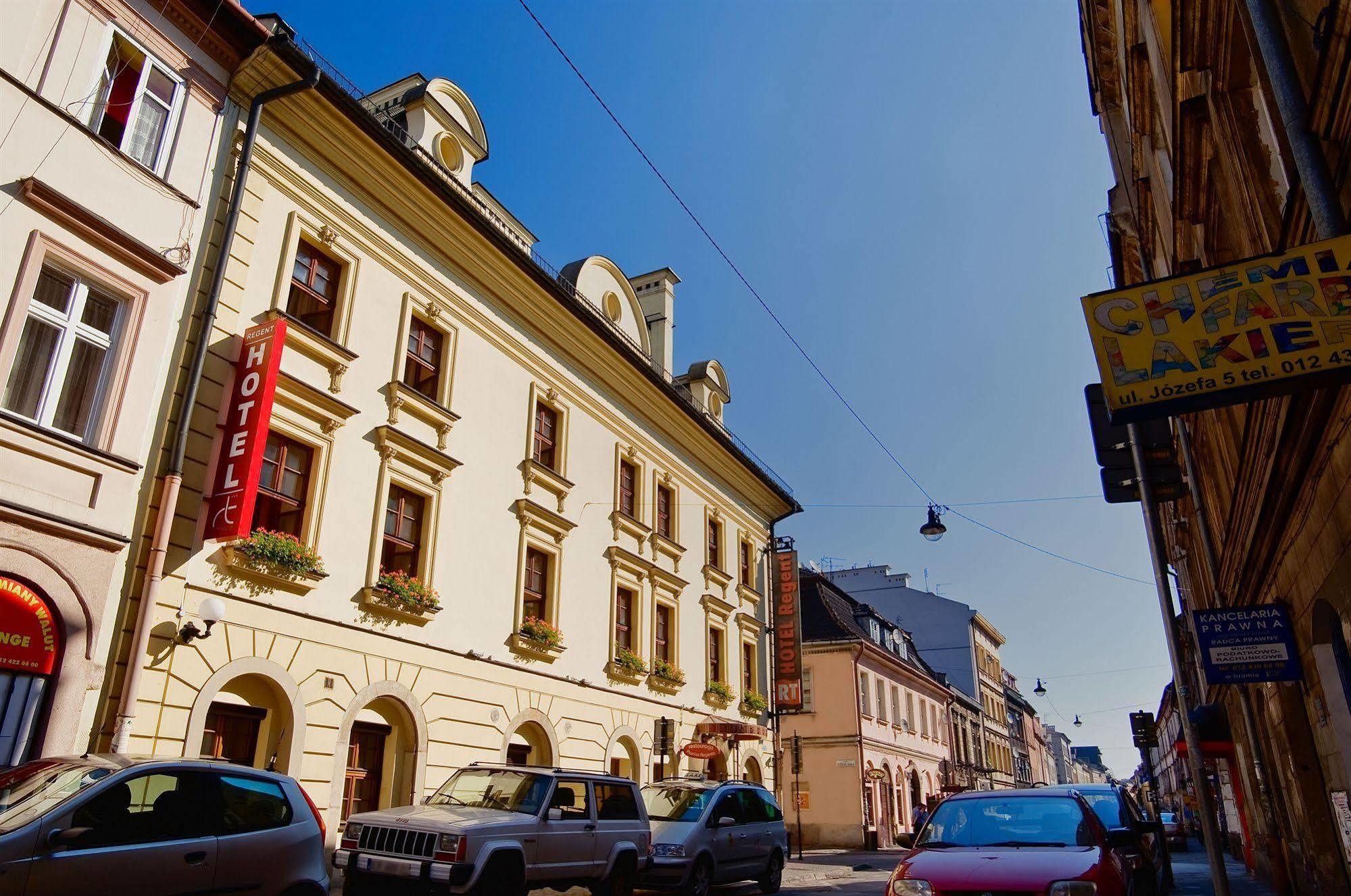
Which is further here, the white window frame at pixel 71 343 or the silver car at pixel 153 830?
the white window frame at pixel 71 343

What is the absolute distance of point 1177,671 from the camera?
8.02 meters

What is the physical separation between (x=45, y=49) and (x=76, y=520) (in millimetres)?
5632

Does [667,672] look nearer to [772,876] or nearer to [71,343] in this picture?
[772,876]

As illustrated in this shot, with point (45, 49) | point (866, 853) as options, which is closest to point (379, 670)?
point (45, 49)

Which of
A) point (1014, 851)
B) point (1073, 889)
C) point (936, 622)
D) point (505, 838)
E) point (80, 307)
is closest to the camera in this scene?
point (1073, 889)

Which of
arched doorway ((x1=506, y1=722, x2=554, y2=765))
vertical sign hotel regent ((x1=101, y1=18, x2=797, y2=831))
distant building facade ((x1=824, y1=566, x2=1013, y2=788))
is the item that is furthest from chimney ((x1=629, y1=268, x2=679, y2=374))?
distant building facade ((x1=824, y1=566, x2=1013, y2=788))

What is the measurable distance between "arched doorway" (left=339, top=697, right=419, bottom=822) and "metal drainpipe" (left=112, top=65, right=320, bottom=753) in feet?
11.8

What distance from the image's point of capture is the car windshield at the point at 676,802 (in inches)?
554

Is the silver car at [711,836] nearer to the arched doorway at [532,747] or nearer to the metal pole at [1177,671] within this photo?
the arched doorway at [532,747]

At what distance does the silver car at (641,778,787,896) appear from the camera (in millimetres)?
13086

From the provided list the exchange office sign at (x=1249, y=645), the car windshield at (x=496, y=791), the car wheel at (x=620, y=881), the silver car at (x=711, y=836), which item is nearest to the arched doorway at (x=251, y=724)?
the car windshield at (x=496, y=791)

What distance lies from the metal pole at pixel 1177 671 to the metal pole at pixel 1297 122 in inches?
147

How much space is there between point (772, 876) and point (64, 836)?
40.6ft

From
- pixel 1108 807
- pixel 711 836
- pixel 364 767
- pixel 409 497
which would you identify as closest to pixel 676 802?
pixel 711 836
